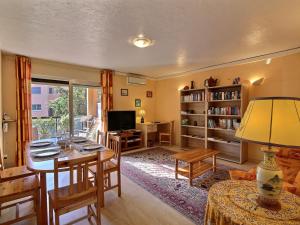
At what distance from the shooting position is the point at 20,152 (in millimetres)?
3518

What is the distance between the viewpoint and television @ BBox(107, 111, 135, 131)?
468cm

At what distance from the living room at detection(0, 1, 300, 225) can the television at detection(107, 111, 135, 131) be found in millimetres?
31

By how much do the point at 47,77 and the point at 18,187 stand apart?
2.94m

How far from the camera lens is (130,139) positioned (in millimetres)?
4988

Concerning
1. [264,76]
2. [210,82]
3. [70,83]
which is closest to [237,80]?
[264,76]

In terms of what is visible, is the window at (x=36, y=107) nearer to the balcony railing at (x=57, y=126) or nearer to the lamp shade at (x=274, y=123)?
the balcony railing at (x=57, y=126)

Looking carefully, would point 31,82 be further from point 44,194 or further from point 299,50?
point 299,50

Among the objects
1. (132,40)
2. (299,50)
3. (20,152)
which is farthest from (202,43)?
(20,152)

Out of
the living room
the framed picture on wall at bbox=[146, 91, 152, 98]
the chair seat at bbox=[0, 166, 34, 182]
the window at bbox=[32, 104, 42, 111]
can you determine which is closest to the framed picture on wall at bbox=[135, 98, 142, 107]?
the living room

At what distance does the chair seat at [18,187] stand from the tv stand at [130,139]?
2.76 metres

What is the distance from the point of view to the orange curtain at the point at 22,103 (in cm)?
348

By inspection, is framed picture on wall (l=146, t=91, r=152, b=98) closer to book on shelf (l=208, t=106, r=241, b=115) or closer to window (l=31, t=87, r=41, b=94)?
book on shelf (l=208, t=106, r=241, b=115)

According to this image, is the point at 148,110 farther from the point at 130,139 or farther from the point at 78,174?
the point at 78,174

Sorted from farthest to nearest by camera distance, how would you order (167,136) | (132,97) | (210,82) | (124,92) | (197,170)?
1. (167,136)
2. (132,97)
3. (124,92)
4. (210,82)
5. (197,170)
